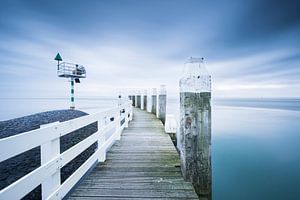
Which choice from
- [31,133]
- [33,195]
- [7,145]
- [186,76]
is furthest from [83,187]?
[33,195]

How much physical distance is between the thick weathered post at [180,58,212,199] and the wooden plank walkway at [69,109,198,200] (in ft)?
1.01

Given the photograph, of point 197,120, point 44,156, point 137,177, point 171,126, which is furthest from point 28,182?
point 171,126

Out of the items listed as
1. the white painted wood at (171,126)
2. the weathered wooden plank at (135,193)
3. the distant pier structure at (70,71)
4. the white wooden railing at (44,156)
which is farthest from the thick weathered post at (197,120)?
the distant pier structure at (70,71)

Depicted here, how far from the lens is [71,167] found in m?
5.81

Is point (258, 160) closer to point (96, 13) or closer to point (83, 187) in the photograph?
point (83, 187)

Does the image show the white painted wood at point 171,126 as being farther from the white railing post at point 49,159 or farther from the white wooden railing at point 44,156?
the white railing post at point 49,159

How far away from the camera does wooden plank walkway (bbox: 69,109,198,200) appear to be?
90.4 inches

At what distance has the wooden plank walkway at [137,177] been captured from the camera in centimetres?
230

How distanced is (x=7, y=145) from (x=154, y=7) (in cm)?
1405

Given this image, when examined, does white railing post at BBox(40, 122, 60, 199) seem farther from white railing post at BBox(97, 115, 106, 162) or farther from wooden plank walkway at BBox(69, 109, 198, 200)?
white railing post at BBox(97, 115, 106, 162)

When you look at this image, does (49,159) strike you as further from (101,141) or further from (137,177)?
(101,141)

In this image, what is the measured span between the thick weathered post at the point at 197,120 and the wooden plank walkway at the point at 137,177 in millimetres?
309

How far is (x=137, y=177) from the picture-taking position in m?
2.79

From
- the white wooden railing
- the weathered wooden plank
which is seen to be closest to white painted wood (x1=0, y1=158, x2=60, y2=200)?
the white wooden railing
